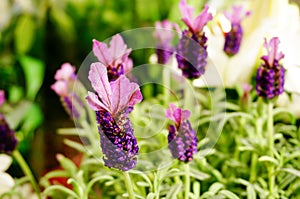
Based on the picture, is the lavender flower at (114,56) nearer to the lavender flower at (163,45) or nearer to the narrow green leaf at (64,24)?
the lavender flower at (163,45)

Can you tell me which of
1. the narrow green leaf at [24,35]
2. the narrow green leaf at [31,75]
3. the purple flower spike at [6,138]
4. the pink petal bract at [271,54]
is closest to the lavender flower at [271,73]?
the pink petal bract at [271,54]

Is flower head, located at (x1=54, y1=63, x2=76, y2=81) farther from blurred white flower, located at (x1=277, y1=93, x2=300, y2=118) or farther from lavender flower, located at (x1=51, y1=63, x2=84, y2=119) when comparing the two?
blurred white flower, located at (x1=277, y1=93, x2=300, y2=118)

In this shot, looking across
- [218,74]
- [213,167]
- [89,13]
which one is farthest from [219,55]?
[89,13]

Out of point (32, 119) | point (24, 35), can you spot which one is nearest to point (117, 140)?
point (32, 119)

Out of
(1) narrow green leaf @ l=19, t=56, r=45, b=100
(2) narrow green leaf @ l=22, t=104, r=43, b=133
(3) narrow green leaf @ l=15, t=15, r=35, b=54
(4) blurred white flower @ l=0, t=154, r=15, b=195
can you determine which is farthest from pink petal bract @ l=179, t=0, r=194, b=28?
(3) narrow green leaf @ l=15, t=15, r=35, b=54

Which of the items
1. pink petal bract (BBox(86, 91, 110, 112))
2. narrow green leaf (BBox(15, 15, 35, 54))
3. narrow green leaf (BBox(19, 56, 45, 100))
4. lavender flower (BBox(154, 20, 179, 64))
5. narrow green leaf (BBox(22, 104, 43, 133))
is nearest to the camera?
pink petal bract (BBox(86, 91, 110, 112))

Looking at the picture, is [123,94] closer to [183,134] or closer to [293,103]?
[183,134]
